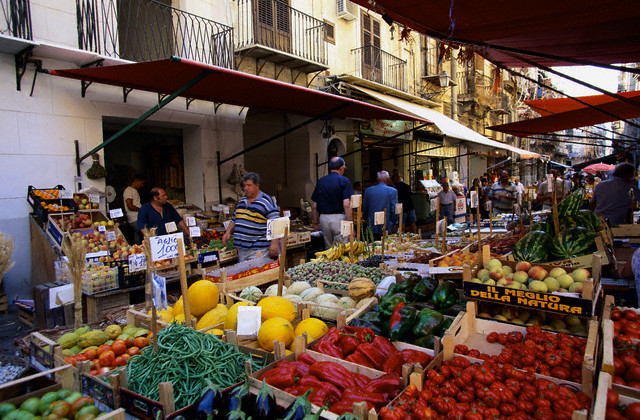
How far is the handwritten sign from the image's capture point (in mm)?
2711

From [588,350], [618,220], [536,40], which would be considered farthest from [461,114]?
[588,350]

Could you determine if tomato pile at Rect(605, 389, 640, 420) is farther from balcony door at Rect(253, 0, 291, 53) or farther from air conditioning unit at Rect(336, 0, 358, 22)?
air conditioning unit at Rect(336, 0, 358, 22)

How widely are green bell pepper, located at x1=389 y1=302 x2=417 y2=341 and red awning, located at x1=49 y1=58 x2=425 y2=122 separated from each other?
135 inches

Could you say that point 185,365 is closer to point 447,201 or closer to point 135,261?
point 135,261

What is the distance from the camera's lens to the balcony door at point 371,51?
1332cm

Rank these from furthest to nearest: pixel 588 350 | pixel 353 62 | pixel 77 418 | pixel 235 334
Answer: pixel 353 62 → pixel 235 334 → pixel 588 350 → pixel 77 418

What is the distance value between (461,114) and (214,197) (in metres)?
15.5

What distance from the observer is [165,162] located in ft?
31.9

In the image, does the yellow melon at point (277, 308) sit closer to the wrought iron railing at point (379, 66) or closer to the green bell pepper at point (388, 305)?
the green bell pepper at point (388, 305)

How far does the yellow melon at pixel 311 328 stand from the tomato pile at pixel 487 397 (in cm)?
88

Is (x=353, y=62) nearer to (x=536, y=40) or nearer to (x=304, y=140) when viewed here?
(x=304, y=140)

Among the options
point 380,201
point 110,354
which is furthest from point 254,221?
point 380,201

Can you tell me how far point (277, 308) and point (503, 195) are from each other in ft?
28.1

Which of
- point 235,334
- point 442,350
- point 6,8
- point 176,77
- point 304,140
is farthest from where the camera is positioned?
point 304,140
